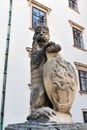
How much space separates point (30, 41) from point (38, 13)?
222 centimetres

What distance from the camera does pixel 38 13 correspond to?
12125 millimetres

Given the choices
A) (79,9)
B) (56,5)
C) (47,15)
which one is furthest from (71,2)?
(47,15)

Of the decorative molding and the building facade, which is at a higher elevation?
the decorative molding

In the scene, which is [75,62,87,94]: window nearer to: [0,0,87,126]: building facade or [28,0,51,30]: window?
[0,0,87,126]: building facade

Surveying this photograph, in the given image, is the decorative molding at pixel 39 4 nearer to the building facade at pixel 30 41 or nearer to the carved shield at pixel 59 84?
the building facade at pixel 30 41

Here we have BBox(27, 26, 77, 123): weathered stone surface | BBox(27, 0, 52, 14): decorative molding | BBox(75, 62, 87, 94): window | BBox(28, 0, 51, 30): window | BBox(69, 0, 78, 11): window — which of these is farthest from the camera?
BBox(69, 0, 78, 11): window

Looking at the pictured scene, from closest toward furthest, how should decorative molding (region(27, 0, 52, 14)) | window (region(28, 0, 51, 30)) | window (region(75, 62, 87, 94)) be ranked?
window (region(28, 0, 51, 30)) < decorative molding (region(27, 0, 52, 14)) < window (region(75, 62, 87, 94))

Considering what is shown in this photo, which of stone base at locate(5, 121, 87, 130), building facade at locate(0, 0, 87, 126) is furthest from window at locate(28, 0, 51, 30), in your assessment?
stone base at locate(5, 121, 87, 130)

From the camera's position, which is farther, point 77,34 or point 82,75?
point 77,34

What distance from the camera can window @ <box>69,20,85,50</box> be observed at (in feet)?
44.7

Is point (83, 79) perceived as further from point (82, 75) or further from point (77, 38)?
point (77, 38)

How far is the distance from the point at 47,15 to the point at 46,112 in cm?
1007

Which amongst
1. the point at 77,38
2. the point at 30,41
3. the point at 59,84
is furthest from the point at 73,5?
the point at 59,84

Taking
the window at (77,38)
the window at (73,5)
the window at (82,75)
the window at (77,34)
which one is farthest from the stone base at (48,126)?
the window at (73,5)
